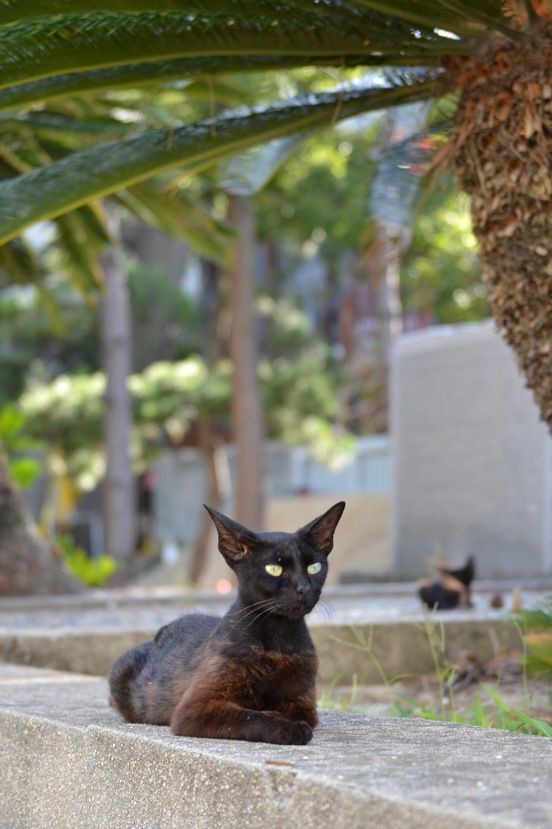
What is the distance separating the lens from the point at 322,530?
11.7ft

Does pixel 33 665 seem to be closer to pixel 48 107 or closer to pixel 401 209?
pixel 401 209

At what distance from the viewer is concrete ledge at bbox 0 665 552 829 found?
244 centimetres

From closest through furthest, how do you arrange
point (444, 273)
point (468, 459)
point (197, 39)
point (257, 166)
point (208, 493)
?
point (197, 39)
point (257, 166)
point (468, 459)
point (444, 273)
point (208, 493)

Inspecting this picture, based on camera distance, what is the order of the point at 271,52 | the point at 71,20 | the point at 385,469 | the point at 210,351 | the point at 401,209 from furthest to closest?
the point at 210,351 → the point at 385,469 → the point at 401,209 → the point at 271,52 → the point at 71,20

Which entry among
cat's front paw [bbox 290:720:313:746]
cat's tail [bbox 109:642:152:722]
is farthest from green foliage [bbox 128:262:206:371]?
cat's front paw [bbox 290:720:313:746]

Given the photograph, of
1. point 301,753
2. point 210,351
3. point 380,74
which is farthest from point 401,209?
point 210,351

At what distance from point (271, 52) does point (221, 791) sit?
375cm

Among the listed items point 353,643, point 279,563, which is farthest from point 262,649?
point 353,643

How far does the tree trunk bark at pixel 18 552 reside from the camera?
11.2 meters

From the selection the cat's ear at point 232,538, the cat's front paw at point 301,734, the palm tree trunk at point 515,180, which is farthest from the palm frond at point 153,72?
the cat's front paw at point 301,734

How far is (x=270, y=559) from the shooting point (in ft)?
11.2

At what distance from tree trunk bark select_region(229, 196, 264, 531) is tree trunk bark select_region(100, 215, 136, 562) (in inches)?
91.0

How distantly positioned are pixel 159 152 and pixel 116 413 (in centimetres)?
1326

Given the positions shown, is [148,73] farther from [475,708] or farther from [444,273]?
[444,273]
